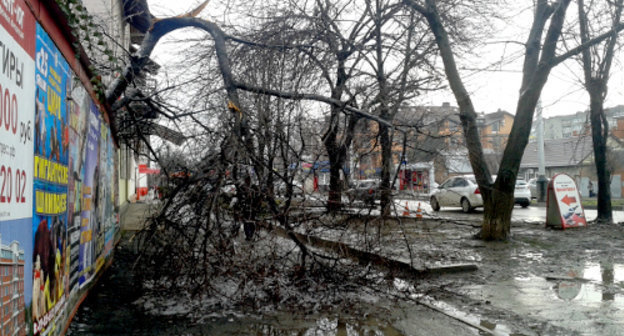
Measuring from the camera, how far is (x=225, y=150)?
6.13 meters

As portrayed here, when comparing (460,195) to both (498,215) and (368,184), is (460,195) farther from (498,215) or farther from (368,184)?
(368,184)

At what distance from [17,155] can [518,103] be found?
378 inches

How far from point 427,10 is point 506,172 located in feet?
11.9

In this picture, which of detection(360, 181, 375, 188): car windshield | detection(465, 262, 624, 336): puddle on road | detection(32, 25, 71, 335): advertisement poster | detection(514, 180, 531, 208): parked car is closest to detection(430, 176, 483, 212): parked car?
detection(514, 180, 531, 208): parked car

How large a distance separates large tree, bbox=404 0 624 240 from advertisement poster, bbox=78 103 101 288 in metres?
6.73

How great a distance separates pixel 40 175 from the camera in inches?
127

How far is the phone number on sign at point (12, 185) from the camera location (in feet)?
8.14

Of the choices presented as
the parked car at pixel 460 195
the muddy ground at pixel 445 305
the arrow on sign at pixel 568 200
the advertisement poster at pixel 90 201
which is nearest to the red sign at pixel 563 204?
the arrow on sign at pixel 568 200

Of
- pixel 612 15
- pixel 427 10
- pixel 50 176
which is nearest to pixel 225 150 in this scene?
pixel 50 176

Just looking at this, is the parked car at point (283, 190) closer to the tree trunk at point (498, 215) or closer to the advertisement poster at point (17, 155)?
the advertisement poster at point (17, 155)

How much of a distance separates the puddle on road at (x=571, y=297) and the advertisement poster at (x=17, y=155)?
4598mm

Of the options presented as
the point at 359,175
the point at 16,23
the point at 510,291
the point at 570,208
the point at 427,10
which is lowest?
the point at 510,291

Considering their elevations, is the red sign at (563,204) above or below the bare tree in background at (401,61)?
below

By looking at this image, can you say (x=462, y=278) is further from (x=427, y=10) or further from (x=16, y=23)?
(x=16, y=23)
